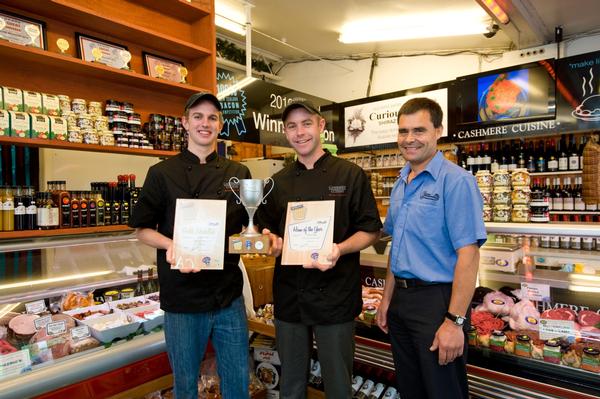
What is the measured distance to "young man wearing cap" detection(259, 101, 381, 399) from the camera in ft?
6.11

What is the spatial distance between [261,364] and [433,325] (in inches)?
67.2

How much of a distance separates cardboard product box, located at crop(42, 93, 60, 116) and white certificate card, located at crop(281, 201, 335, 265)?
206 centimetres

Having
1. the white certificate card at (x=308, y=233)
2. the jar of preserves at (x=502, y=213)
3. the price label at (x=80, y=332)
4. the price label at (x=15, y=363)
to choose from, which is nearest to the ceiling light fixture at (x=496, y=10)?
the jar of preserves at (x=502, y=213)

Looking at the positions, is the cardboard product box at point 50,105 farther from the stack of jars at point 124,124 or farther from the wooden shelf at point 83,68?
the stack of jars at point 124,124

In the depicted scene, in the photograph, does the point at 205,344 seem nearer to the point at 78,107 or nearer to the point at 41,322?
the point at 41,322

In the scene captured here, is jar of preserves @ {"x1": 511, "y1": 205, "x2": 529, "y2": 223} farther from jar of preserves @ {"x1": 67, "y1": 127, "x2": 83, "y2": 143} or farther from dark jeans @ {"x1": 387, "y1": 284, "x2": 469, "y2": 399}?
jar of preserves @ {"x1": 67, "y1": 127, "x2": 83, "y2": 143}

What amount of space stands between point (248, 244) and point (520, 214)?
5.43ft

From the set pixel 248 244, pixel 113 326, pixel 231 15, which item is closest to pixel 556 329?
pixel 248 244

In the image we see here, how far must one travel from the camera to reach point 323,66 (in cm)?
929

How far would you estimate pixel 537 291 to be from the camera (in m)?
2.34

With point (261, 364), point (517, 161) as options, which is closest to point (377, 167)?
point (517, 161)

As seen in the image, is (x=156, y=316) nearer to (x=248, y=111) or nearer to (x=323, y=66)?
(x=248, y=111)

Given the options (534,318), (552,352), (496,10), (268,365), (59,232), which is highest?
(496,10)

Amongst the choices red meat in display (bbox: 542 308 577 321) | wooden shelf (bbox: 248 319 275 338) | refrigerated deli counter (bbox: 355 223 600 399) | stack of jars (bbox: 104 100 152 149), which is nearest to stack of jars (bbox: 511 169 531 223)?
refrigerated deli counter (bbox: 355 223 600 399)
